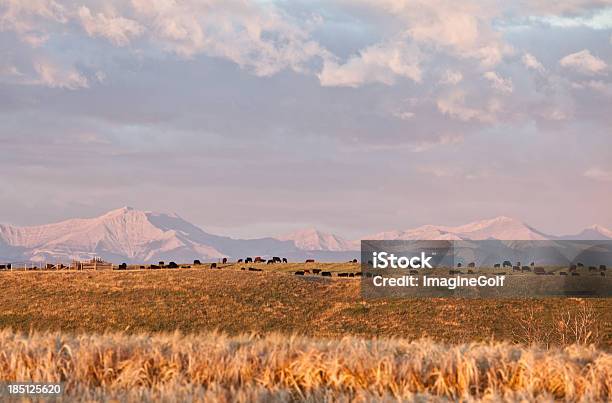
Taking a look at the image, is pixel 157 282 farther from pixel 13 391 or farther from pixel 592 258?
pixel 13 391

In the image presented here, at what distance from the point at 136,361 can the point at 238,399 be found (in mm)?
2542

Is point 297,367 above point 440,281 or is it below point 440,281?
above

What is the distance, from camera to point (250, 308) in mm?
78875

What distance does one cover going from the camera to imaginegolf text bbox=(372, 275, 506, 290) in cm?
8994

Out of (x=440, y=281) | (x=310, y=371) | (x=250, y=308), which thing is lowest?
(x=250, y=308)

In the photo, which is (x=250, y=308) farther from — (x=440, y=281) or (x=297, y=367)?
(x=297, y=367)

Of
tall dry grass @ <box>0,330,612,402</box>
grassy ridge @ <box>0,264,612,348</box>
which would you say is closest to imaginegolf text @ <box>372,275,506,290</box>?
grassy ridge @ <box>0,264,612,348</box>

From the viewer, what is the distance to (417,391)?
29.7ft

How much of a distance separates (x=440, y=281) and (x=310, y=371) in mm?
84038

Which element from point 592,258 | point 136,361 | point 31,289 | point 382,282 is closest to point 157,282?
point 31,289

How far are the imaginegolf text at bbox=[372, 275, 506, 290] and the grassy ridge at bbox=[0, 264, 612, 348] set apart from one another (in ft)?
14.2

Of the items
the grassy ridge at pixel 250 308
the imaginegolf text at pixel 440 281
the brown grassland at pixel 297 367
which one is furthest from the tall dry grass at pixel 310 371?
the imaginegolf text at pixel 440 281

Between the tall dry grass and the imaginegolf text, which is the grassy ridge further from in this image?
the tall dry grass

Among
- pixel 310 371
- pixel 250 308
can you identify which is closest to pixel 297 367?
pixel 310 371
